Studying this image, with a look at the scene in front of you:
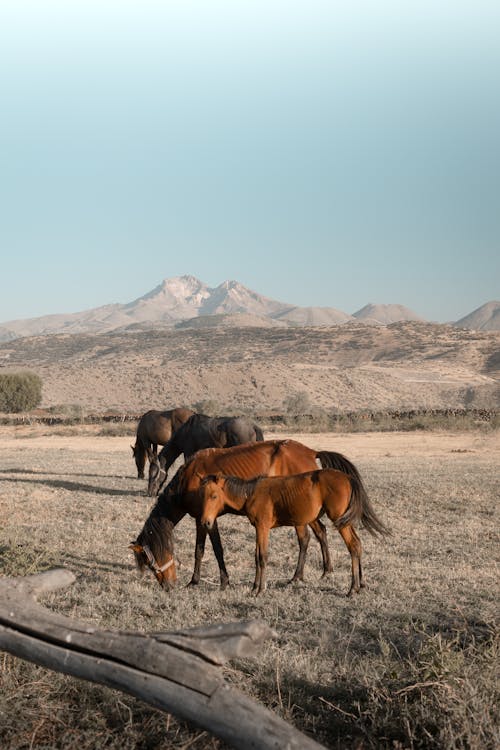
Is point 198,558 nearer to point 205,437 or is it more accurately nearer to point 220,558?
point 220,558

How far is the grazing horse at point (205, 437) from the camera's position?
14.8 meters

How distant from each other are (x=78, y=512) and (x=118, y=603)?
19.5 feet

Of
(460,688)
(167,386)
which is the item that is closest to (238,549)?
(460,688)

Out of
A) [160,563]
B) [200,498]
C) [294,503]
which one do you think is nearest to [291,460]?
[294,503]

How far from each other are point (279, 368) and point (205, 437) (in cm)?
5328

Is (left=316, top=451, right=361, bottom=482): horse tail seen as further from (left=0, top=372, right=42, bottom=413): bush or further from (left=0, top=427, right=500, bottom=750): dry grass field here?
(left=0, top=372, right=42, bottom=413): bush

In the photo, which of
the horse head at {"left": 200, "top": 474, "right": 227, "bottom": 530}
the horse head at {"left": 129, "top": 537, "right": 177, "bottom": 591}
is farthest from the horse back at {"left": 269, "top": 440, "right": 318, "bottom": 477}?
the horse head at {"left": 129, "top": 537, "right": 177, "bottom": 591}

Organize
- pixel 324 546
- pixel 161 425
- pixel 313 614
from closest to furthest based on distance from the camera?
pixel 313 614 < pixel 324 546 < pixel 161 425

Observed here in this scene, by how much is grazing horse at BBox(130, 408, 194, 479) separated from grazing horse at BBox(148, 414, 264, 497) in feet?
8.91

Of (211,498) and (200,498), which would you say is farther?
(200,498)

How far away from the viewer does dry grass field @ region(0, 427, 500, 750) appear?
4203 mm

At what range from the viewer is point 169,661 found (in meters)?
3.39

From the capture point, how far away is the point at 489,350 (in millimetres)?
80500

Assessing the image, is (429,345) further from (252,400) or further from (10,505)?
(10,505)
